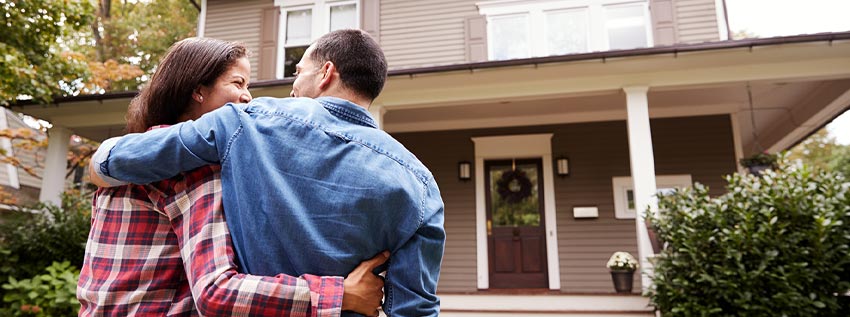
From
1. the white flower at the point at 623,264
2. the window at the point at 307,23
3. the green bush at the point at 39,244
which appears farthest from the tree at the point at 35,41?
the white flower at the point at 623,264

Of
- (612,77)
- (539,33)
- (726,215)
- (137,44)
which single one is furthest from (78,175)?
(726,215)

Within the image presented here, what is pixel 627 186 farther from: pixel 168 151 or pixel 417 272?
pixel 168 151

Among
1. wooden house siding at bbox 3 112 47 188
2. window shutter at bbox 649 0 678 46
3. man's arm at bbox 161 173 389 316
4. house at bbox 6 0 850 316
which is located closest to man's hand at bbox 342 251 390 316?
man's arm at bbox 161 173 389 316

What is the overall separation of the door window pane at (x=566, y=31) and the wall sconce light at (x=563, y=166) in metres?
1.59

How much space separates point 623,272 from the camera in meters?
6.23

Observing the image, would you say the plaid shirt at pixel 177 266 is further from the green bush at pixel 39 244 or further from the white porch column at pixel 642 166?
the green bush at pixel 39 244

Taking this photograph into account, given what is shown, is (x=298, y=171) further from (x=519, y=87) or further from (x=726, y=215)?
(x=519, y=87)

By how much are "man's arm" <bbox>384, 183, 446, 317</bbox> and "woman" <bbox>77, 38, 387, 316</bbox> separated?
0.04 meters

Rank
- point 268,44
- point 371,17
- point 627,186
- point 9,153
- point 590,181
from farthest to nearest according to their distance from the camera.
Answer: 1. point 9,153
2. point 268,44
3. point 371,17
4. point 590,181
5. point 627,186

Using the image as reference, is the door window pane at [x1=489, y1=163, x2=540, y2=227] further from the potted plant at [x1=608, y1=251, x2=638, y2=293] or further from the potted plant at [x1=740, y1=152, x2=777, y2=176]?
the potted plant at [x1=740, y1=152, x2=777, y2=176]

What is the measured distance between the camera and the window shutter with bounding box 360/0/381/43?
8500mm

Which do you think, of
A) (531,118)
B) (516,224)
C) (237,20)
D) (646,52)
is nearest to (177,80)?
(646,52)

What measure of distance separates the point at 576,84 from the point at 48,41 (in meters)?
6.70

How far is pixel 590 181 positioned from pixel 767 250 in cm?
360
